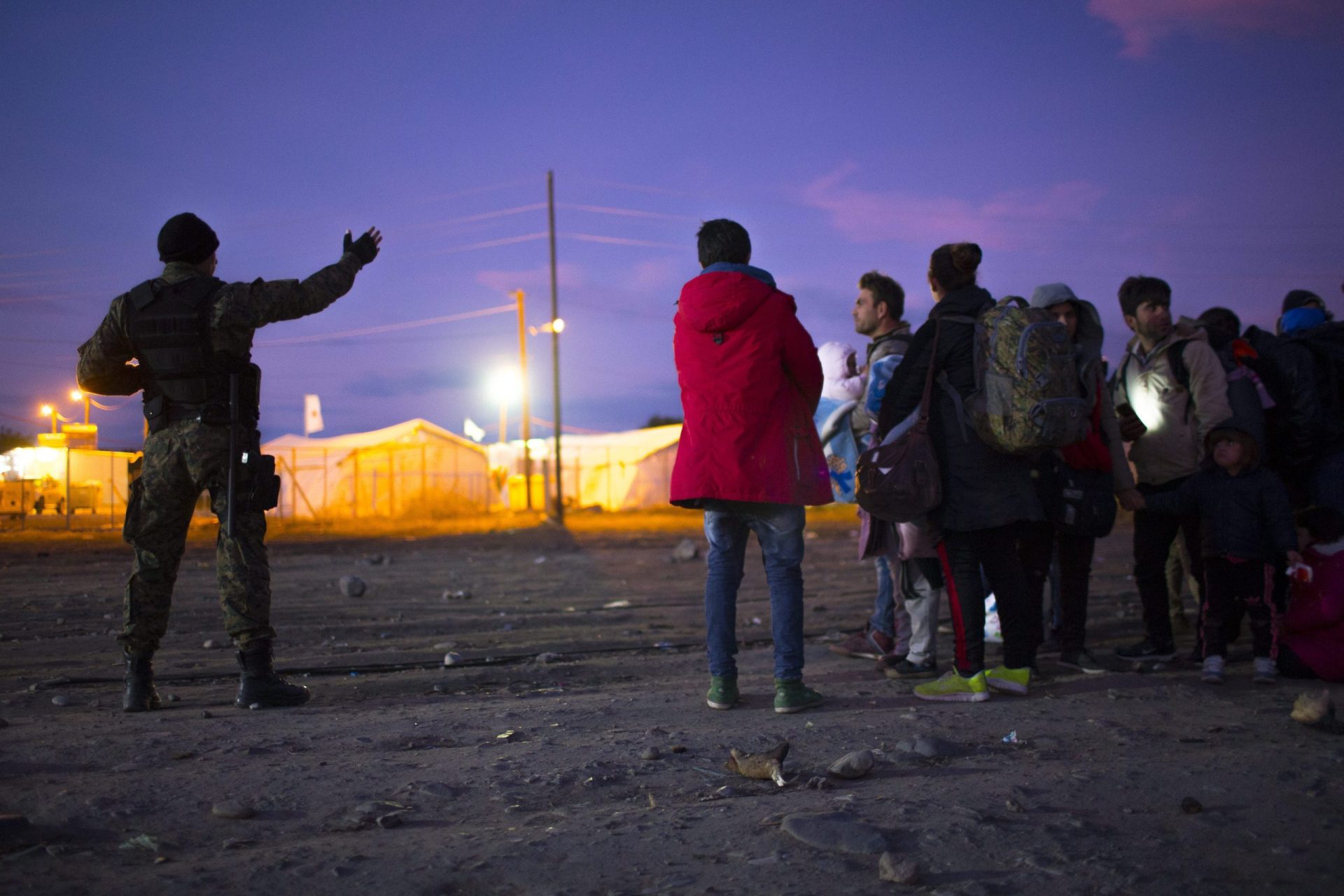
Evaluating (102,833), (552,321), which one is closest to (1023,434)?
(102,833)

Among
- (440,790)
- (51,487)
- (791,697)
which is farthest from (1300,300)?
(51,487)

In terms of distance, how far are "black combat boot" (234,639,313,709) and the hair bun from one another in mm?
3270

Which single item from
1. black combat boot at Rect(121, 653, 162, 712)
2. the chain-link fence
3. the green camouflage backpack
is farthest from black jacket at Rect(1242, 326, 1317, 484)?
the chain-link fence

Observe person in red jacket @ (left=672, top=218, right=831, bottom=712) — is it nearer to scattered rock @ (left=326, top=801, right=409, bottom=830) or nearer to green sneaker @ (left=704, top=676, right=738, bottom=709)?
green sneaker @ (left=704, top=676, right=738, bottom=709)

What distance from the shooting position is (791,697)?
12.1 ft

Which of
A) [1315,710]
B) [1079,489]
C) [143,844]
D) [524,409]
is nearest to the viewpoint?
[143,844]

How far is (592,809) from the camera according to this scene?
2.54 meters

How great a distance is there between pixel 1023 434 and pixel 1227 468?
4.88 ft

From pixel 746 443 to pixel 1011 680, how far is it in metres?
1.50

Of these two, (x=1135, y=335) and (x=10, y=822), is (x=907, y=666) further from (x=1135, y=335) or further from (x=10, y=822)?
(x=10, y=822)

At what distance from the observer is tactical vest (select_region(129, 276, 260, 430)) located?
370 cm

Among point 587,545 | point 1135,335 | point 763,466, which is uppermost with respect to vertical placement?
point 1135,335

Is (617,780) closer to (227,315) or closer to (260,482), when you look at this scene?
(260,482)

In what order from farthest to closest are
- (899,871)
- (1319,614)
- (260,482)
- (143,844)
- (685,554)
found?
(685,554)
(1319,614)
(260,482)
(143,844)
(899,871)
